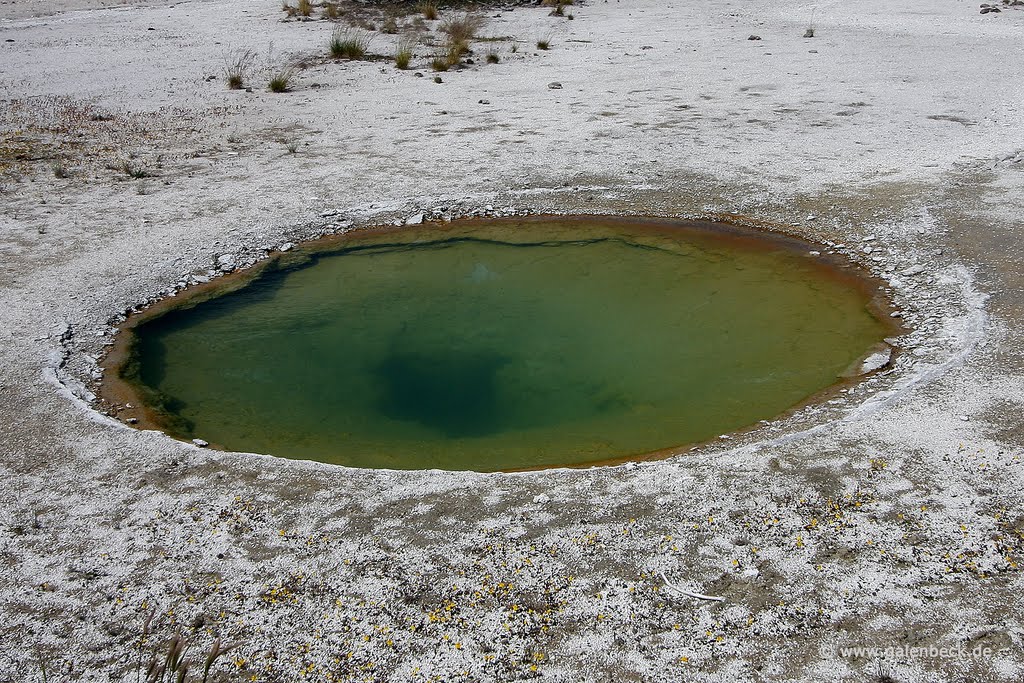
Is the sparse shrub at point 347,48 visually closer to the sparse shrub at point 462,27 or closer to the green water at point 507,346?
the sparse shrub at point 462,27

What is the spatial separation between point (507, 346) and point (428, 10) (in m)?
8.36

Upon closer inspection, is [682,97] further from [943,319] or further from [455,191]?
[943,319]

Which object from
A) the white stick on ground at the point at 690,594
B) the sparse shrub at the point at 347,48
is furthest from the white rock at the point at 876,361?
the sparse shrub at the point at 347,48

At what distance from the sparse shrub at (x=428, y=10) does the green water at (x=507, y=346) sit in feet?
22.8

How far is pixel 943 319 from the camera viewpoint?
14.2 ft

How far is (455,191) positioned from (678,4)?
7705 mm

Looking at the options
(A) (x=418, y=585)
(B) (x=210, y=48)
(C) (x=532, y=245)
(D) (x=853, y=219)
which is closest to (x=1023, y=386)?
(D) (x=853, y=219)

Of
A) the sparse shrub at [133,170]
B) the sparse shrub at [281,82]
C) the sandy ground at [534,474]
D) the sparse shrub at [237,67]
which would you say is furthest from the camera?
the sparse shrub at [237,67]

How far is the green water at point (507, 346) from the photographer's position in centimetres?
404

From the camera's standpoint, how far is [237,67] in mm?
9211

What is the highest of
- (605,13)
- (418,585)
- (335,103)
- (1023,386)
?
(605,13)

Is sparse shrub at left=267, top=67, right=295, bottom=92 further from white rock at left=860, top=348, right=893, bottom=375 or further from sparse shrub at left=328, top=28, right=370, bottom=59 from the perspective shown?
white rock at left=860, top=348, right=893, bottom=375

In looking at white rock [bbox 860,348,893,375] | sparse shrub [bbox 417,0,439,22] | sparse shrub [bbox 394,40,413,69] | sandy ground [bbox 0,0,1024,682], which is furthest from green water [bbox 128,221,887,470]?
sparse shrub [bbox 417,0,439,22]

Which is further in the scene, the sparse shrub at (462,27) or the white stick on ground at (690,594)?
the sparse shrub at (462,27)
